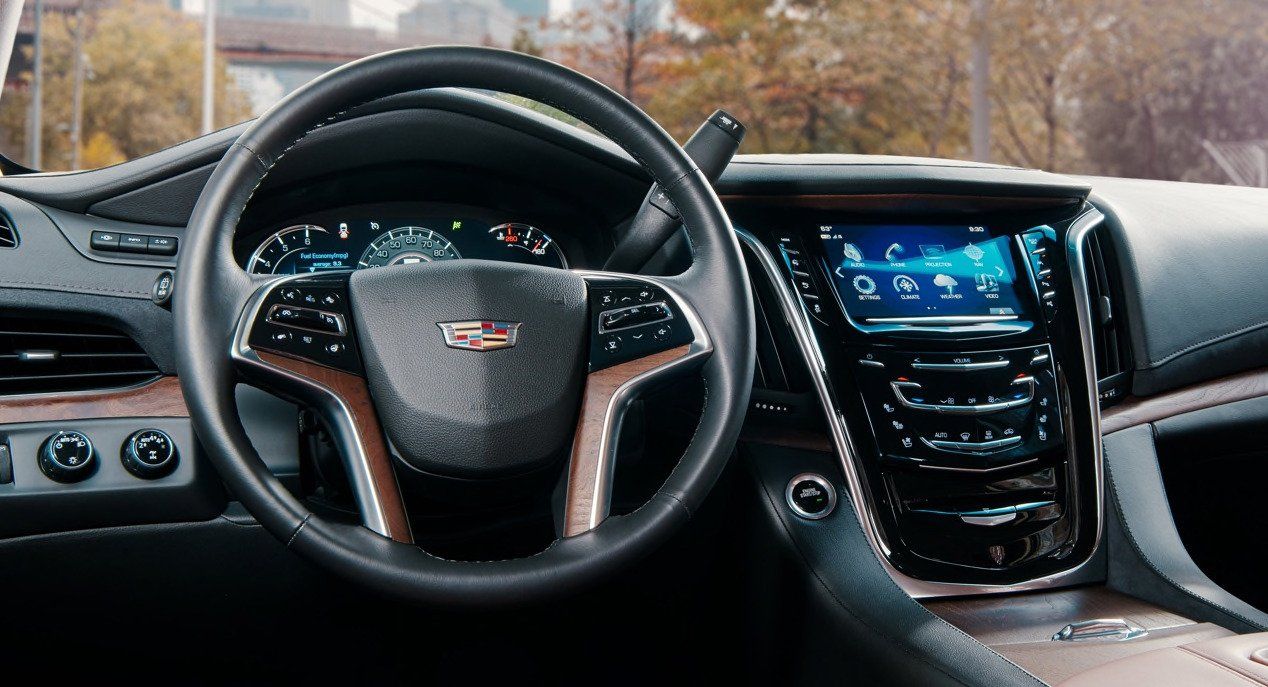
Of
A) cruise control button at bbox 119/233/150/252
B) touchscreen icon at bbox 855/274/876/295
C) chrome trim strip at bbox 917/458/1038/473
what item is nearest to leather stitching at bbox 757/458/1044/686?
chrome trim strip at bbox 917/458/1038/473

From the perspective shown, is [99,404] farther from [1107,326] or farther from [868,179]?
[1107,326]

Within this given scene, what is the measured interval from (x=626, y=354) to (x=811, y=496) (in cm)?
61

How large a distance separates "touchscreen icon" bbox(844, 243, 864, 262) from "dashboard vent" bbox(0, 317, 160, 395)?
119 centimetres

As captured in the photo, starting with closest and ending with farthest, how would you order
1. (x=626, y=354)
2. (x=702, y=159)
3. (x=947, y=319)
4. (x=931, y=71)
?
(x=626, y=354), (x=702, y=159), (x=947, y=319), (x=931, y=71)

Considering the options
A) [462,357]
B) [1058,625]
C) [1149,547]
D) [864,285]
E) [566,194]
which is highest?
[566,194]

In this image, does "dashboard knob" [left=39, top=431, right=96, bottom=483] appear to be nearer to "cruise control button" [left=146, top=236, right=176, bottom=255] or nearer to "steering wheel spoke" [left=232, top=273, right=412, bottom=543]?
"cruise control button" [left=146, top=236, right=176, bottom=255]

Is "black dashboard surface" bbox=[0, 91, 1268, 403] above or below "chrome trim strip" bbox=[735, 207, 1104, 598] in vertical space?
above

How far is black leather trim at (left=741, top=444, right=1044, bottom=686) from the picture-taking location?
5.35ft

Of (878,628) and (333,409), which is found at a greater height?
(333,409)

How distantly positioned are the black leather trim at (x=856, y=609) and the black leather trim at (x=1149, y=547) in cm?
51

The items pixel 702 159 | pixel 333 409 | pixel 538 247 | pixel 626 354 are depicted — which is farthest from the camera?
pixel 538 247

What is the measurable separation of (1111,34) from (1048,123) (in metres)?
1.43

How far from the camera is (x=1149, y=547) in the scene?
81.4 inches

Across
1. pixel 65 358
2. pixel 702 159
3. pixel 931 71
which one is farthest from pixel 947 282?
pixel 931 71
